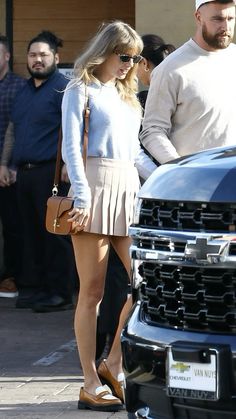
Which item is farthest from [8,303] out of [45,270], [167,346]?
[167,346]

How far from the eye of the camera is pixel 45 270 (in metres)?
9.76

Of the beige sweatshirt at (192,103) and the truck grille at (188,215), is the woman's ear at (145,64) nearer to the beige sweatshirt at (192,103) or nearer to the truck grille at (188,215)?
the beige sweatshirt at (192,103)

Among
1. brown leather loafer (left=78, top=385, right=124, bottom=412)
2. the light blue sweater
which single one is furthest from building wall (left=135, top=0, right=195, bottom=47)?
brown leather loafer (left=78, top=385, right=124, bottom=412)

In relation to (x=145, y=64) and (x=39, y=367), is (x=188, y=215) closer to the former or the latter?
(x=39, y=367)

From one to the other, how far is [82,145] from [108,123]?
182 mm

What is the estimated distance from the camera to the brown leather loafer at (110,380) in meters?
6.48

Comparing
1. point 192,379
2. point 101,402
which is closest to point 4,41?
point 101,402

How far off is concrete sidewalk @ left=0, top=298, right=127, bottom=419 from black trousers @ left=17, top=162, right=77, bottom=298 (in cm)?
30

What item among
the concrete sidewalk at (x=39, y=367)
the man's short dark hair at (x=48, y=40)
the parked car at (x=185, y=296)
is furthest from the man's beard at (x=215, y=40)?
the man's short dark hair at (x=48, y=40)

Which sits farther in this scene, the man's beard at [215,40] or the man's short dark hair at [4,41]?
the man's short dark hair at [4,41]

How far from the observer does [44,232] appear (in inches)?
378

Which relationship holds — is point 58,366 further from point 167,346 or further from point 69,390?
point 167,346

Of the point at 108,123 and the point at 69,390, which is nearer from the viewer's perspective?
the point at 108,123

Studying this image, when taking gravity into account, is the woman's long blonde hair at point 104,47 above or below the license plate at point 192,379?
above
